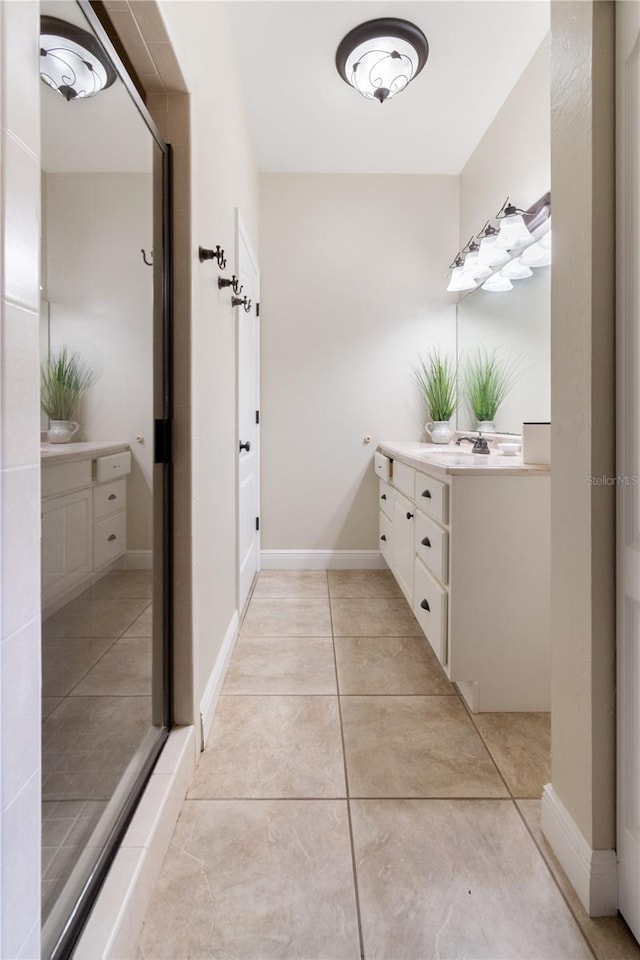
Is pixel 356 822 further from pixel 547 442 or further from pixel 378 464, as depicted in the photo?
pixel 378 464

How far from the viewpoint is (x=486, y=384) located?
9.62 feet

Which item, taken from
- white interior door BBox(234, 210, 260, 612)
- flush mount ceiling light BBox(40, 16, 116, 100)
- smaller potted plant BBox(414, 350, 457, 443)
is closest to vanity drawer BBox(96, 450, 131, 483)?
flush mount ceiling light BBox(40, 16, 116, 100)

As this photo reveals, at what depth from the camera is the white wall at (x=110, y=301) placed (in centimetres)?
86

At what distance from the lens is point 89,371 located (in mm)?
962

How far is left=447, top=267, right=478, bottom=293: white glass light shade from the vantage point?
10.2ft

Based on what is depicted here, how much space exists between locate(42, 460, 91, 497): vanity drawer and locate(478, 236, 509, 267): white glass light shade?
7.86 feet

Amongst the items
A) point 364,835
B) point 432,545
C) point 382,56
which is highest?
point 382,56

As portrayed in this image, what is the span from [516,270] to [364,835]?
8.00 feet

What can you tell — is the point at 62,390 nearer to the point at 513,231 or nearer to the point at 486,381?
the point at 513,231

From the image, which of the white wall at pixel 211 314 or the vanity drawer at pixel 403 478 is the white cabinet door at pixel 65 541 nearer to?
the white wall at pixel 211 314

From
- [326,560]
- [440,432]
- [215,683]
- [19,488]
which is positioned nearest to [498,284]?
[440,432]

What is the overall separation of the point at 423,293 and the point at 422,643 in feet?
7.74

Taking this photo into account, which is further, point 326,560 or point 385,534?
point 326,560

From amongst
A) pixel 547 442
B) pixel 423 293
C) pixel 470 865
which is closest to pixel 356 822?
pixel 470 865
